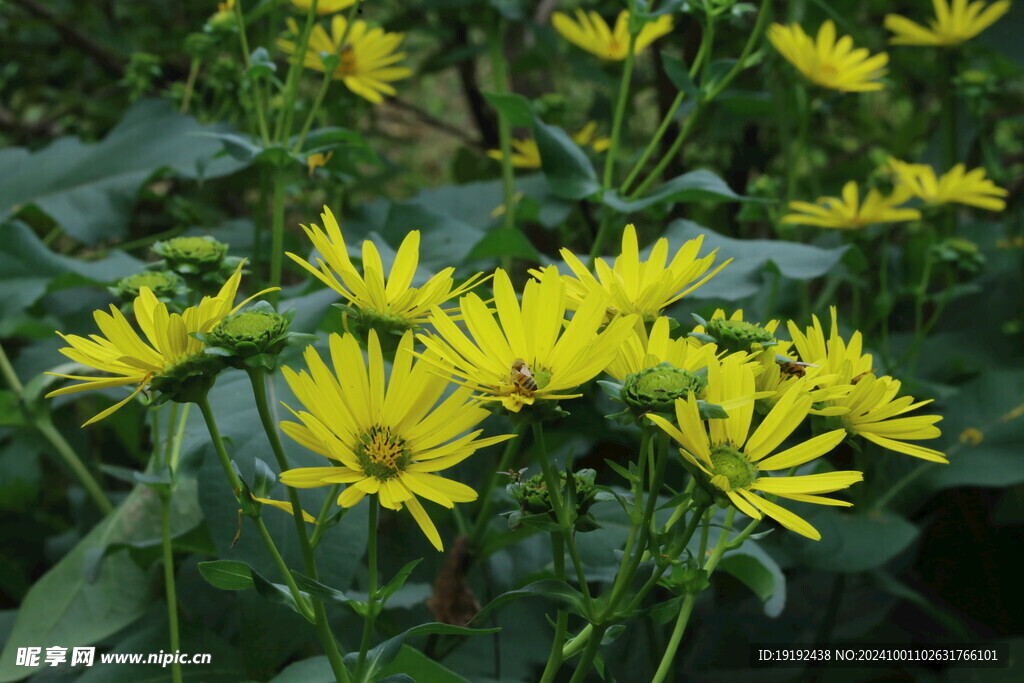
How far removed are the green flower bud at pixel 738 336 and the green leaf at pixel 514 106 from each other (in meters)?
0.44

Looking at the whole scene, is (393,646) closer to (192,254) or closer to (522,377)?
(522,377)

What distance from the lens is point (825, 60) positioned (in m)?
1.17

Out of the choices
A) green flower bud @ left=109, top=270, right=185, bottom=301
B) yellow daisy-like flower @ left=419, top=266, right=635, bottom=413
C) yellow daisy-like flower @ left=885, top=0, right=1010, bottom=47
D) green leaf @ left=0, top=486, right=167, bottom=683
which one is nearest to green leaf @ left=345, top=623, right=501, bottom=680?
yellow daisy-like flower @ left=419, top=266, right=635, bottom=413

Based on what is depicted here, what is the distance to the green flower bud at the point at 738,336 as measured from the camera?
49 centimetres

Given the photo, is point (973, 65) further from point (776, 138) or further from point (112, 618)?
point (112, 618)

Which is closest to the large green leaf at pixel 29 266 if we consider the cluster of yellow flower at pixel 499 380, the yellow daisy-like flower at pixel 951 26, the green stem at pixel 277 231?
the green stem at pixel 277 231

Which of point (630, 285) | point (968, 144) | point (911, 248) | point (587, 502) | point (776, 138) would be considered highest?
point (776, 138)

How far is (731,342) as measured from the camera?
19.5 inches

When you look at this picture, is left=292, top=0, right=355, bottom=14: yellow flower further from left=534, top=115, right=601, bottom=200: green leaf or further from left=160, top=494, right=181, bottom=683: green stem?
left=160, top=494, right=181, bottom=683: green stem

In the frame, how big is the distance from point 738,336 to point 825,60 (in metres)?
0.82

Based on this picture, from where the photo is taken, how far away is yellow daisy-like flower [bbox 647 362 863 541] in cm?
40

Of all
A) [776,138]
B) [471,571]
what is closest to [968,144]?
[776,138]

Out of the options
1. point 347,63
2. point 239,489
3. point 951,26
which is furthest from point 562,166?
point 951,26

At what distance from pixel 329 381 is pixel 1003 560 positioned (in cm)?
96
